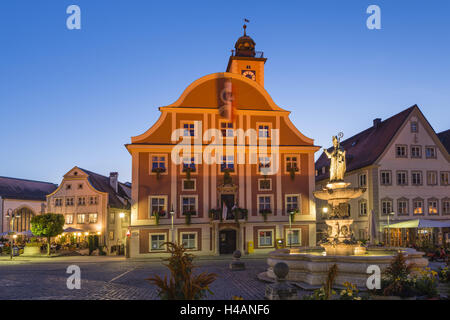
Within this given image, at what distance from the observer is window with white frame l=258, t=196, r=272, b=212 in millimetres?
34625

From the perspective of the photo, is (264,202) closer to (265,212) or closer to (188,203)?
(265,212)

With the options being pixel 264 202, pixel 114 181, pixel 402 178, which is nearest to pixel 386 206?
pixel 402 178

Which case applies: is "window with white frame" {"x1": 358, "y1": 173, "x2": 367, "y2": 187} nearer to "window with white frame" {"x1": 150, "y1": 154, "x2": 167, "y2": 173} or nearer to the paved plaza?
"window with white frame" {"x1": 150, "y1": 154, "x2": 167, "y2": 173}

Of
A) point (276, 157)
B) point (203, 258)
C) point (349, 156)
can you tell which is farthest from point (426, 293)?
point (349, 156)

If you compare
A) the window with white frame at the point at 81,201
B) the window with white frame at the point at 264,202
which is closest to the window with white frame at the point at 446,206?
the window with white frame at the point at 264,202

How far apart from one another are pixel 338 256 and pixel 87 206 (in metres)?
36.8

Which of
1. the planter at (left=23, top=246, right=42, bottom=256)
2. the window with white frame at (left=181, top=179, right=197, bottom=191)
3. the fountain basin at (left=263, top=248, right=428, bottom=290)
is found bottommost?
the planter at (left=23, top=246, right=42, bottom=256)

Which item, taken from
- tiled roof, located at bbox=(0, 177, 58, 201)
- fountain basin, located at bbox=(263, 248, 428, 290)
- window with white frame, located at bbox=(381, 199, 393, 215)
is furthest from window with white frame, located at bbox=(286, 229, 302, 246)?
tiled roof, located at bbox=(0, 177, 58, 201)

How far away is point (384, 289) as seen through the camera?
13.1 metres

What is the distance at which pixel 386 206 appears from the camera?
3744 cm

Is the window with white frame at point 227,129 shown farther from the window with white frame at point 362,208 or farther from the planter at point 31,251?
the planter at point 31,251

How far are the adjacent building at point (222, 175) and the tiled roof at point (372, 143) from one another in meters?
7.46

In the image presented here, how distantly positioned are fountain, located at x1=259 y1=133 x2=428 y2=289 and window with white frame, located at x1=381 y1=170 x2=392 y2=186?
58.3ft
